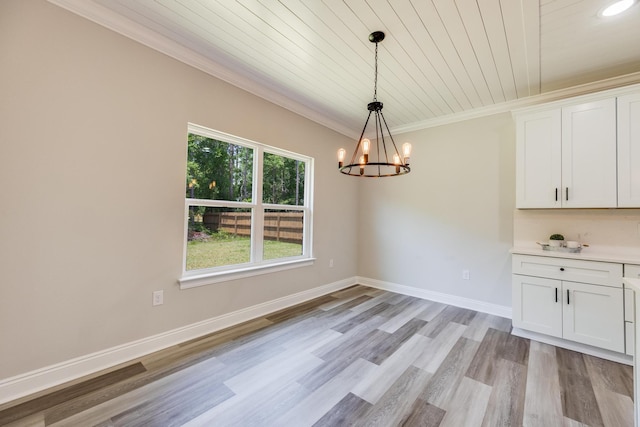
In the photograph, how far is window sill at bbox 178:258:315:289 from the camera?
2467mm

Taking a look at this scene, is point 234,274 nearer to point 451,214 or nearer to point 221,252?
point 221,252

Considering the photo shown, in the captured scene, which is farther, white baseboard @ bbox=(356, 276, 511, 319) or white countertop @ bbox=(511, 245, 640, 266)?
white baseboard @ bbox=(356, 276, 511, 319)

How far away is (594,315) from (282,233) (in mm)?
3277

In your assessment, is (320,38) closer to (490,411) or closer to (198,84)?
(198,84)

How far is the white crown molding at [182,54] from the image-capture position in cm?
190

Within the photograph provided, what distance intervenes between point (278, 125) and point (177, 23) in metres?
1.42

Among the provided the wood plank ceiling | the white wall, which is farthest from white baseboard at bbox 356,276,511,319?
the wood plank ceiling

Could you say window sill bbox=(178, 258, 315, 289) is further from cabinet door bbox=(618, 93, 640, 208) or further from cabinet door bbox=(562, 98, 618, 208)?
cabinet door bbox=(618, 93, 640, 208)

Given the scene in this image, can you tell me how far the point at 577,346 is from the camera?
243 cm

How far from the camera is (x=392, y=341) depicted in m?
2.54

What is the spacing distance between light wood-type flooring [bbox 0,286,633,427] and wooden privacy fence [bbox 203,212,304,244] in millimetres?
1078

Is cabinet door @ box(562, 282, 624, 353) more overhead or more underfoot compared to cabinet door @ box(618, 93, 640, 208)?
more underfoot

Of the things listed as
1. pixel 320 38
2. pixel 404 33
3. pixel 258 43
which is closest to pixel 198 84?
pixel 258 43

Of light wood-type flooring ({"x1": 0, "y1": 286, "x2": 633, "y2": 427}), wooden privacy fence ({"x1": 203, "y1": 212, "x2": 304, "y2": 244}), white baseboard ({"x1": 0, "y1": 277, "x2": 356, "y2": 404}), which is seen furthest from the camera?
wooden privacy fence ({"x1": 203, "y1": 212, "x2": 304, "y2": 244})
